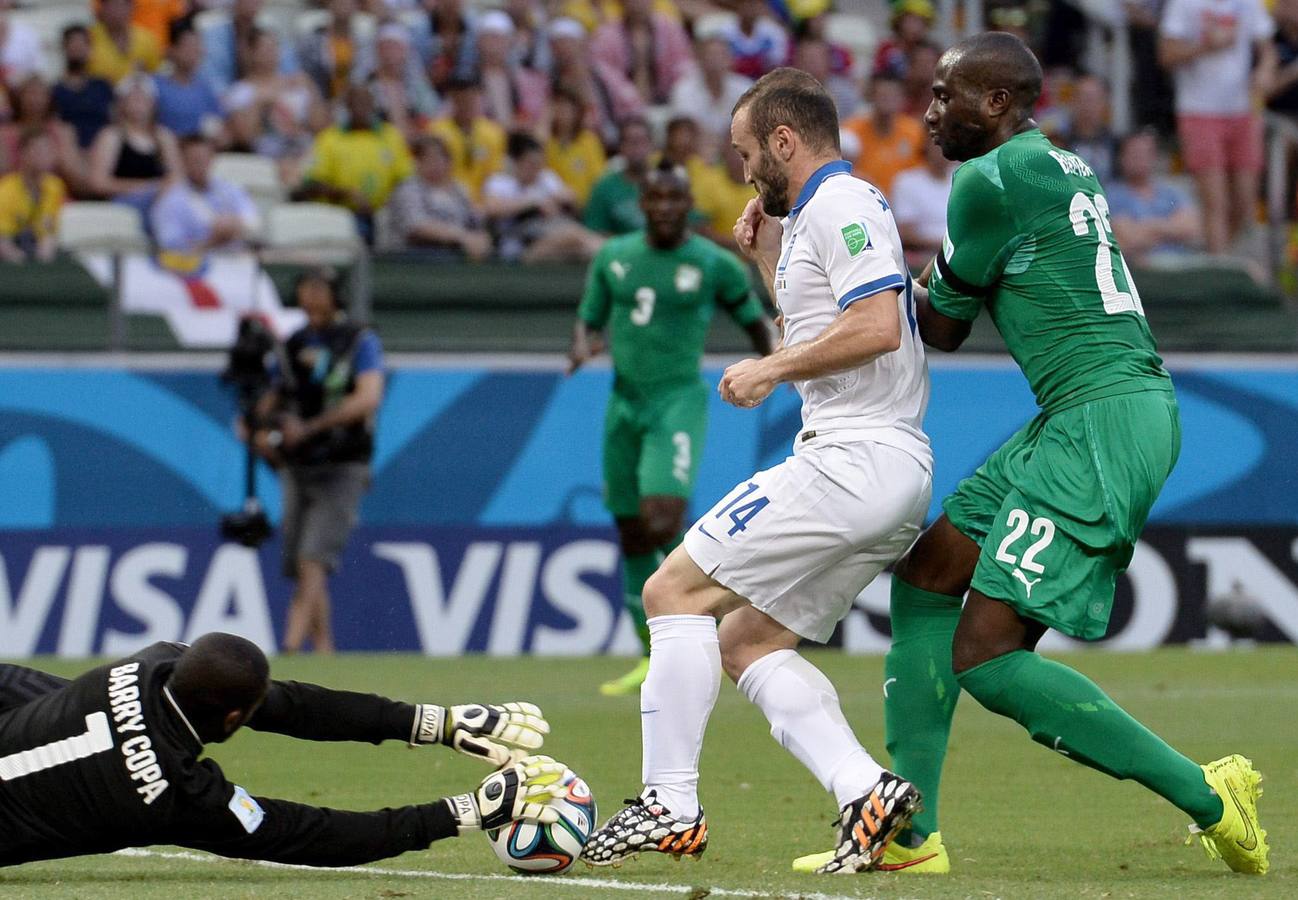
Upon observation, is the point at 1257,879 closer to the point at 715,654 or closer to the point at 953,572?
the point at 953,572

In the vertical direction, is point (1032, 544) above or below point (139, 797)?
above

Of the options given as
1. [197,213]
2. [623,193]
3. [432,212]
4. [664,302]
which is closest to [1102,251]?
[664,302]

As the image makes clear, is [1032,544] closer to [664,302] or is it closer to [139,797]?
[139,797]

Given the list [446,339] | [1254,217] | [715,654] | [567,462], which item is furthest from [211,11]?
[715,654]

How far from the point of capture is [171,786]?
545 centimetres

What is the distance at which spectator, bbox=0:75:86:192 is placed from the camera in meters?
15.4

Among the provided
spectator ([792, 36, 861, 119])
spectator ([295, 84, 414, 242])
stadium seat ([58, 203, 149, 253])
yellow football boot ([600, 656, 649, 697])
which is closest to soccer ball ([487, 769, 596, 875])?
yellow football boot ([600, 656, 649, 697])

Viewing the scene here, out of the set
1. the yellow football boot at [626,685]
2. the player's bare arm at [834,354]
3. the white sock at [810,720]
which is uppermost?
the player's bare arm at [834,354]

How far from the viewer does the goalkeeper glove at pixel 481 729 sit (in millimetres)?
5898

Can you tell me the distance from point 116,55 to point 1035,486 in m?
12.5

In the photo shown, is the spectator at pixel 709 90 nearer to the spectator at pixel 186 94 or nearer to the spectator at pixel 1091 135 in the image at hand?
the spectator at pixel 1091 135

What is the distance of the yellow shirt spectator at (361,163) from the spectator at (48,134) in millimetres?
1703

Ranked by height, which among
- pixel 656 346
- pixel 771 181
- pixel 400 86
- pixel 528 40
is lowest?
pixel 656 346

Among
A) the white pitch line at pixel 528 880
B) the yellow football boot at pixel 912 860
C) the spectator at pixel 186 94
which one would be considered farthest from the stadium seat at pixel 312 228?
the yellow football boot at pixel 912 860
